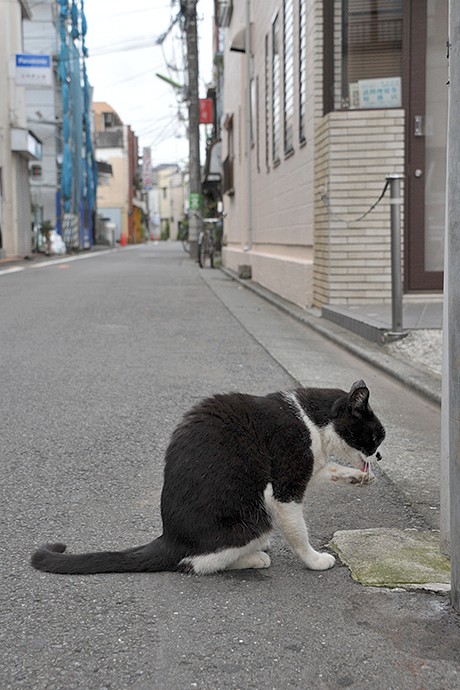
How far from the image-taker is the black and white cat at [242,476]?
271 centimetres

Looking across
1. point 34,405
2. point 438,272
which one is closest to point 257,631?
point 34,405

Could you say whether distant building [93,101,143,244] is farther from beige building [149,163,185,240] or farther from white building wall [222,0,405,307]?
white building wall [222,0,405,307]

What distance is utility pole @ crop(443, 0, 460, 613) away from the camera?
2.46 metres

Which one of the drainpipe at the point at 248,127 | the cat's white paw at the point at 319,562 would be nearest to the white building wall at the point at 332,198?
the drainpipe at the point at 248,127

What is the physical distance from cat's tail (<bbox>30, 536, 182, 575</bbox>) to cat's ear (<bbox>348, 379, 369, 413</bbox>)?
76 cm

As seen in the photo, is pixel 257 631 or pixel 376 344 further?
pixel 376 344

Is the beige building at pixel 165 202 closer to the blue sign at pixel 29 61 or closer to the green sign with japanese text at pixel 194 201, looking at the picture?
the green sign with japanese text at pixel 194 201

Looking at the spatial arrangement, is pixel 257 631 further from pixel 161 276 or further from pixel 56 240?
pixel 56 240

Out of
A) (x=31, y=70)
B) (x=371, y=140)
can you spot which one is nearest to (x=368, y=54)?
(x=371, y=140)

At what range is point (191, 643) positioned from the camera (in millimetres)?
Answer: 2367

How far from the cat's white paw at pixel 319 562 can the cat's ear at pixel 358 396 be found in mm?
509

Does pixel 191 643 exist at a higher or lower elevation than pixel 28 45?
lower

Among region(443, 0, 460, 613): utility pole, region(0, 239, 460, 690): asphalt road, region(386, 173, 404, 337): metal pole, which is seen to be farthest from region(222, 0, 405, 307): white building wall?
region(443, 0, 460, 613): utility pole

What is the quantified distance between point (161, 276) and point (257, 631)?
1619 cm
